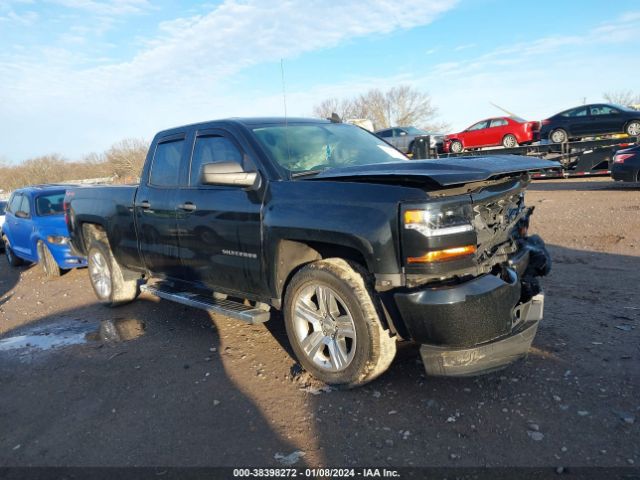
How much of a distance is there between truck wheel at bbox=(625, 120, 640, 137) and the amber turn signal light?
1498 cm

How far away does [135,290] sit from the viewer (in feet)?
21.5

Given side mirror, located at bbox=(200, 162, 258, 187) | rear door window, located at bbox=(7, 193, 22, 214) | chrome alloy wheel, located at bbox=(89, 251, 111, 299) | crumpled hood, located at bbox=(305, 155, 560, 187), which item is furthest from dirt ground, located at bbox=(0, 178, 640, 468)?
rear door window, located at bbox=(7, 193, 22, 214)

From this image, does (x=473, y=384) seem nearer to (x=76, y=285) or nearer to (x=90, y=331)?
(x=90, y=331)

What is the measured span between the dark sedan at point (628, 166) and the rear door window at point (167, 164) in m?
11.0

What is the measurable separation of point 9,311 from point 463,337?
665cm

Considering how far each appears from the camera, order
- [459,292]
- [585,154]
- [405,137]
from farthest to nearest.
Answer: [405,137], [585,154], [459,292]

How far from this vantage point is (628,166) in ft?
38.7

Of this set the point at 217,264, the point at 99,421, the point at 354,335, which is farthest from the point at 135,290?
the point at 354,335

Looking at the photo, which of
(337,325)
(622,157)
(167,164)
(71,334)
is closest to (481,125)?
(622,157)

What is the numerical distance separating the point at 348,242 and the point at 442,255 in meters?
0.62

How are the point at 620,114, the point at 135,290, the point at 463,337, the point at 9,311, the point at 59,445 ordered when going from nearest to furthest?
the point at 463,337
the point at 59,445
the point at 135,290
the point at 9,311
the point at 620,114

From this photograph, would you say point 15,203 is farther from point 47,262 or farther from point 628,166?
point 628,166

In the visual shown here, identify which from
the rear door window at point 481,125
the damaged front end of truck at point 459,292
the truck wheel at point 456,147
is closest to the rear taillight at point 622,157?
the rear door window at point 481,125

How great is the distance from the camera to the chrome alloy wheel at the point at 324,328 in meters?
3.53
